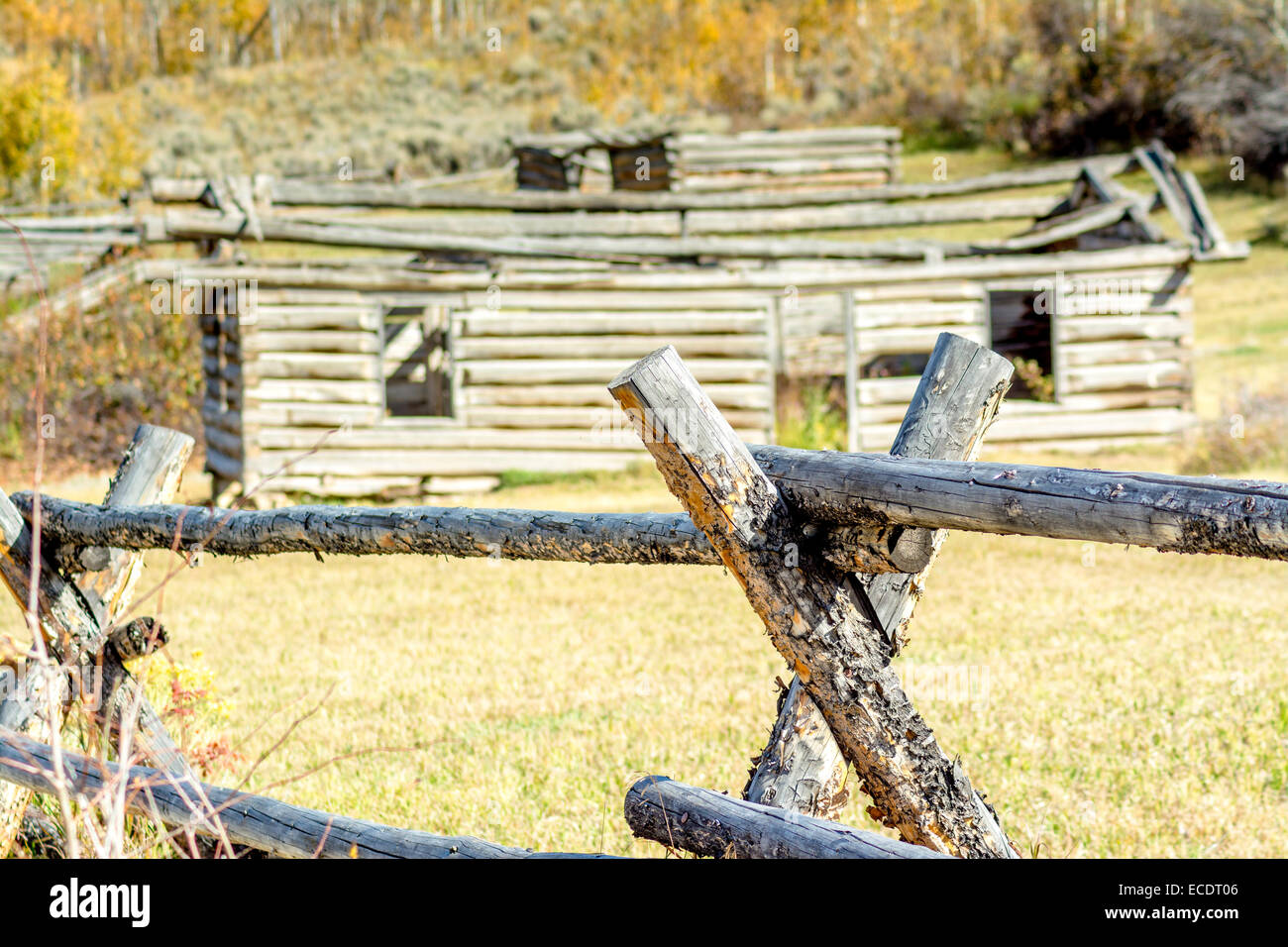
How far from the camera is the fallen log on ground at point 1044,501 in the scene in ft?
5.97

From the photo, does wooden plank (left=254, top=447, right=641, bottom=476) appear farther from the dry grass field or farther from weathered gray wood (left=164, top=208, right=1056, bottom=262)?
the dry grass field

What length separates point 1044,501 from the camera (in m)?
1.98

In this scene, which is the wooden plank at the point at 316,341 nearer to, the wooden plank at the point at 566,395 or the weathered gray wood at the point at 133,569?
the wooden plank at the point at 566,395

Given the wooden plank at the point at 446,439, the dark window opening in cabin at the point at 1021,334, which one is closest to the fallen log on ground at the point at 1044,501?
the wooden plank at the point at 446,439

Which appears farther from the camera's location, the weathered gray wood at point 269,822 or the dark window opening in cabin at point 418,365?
the dark window opening in cabin at point 418,365

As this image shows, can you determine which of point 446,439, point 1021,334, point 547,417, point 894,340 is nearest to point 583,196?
point 547,417

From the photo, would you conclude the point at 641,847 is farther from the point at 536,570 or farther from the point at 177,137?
the point at 177,137

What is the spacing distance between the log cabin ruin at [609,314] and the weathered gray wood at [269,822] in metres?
10.8

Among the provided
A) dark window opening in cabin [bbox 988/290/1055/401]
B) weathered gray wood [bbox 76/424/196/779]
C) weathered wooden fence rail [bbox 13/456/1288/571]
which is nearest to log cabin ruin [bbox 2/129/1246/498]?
dark window opening in cabin [bbox 988/290/1055/401]

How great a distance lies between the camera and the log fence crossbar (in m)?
1.98

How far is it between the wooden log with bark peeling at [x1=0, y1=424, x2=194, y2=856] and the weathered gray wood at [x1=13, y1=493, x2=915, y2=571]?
12cm

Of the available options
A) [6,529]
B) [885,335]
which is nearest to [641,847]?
A: [6,529]

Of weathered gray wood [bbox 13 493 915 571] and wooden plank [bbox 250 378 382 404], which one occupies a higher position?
weathered gray wood [bbox 13 493 915 571]

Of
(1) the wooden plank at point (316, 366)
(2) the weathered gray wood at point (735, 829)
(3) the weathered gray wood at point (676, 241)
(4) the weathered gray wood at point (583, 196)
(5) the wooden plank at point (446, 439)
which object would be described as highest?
(4) the weathered gray wood at point (583, 196)
